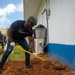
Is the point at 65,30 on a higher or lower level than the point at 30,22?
lower

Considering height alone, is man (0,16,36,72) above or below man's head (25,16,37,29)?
below


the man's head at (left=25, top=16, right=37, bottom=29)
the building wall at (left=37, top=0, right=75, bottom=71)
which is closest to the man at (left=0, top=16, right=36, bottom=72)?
the man's head at (left=25, top=16, right=37, bottom=29)

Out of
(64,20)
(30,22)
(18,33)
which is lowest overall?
(18,33)

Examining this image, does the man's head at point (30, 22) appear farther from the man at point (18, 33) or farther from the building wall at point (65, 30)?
the building wall at point (65, 30)

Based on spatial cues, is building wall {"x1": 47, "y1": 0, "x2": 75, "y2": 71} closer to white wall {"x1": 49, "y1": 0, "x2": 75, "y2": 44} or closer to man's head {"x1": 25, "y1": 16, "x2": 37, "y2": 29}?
white wall {"x1": 49, "y1": 0, "x2": 75, "y2": 44}

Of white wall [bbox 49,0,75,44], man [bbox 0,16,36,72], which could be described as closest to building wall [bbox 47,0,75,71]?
white wall [bbox 49,0,75,44]

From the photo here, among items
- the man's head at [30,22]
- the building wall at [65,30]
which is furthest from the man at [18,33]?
the building wall at [65,30]

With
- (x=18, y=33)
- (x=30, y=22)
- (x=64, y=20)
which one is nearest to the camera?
(x=30, y=22)

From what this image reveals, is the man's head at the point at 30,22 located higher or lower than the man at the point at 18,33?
higher

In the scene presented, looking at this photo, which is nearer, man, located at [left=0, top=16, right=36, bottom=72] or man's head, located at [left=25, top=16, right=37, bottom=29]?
man's head, located at [left=25, top=16, right=37, bottom=29]

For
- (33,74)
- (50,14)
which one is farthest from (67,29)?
(50,14)

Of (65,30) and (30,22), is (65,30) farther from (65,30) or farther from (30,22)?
(30,22)

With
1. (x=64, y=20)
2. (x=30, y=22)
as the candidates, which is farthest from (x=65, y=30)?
(x=30, y=22)

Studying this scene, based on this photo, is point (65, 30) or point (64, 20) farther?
point (64, 20)
